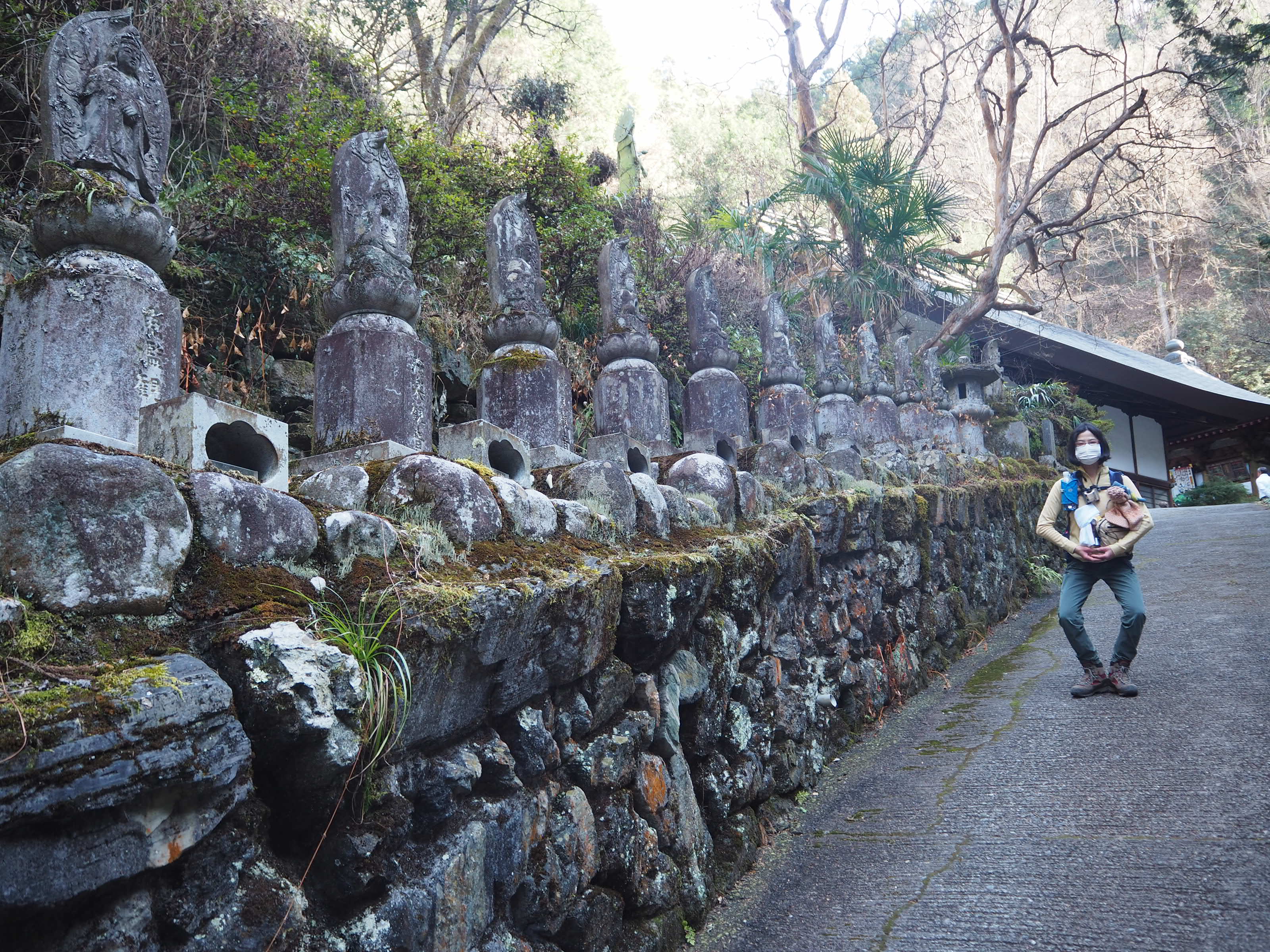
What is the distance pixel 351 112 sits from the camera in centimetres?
822

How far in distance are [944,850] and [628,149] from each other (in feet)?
39.0

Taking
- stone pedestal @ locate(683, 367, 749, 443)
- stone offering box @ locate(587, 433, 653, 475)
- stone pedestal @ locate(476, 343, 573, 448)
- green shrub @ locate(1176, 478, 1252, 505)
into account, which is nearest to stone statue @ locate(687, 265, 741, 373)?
stone pedestal @ locate(683, 367, 749, 443)

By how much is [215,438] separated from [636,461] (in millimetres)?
2264

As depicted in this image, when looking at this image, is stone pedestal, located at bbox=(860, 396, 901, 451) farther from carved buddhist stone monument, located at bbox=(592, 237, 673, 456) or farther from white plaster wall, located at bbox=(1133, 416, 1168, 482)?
white plaster wall, located at bbox=(1133, 416, 1168, 482)

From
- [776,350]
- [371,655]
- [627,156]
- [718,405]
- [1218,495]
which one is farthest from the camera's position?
[1218,495]

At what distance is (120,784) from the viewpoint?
4.80 feet

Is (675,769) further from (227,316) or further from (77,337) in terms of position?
(227,316)

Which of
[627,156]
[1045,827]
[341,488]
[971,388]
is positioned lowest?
[1045,827]

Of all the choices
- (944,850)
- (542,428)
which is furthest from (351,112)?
(944,850)

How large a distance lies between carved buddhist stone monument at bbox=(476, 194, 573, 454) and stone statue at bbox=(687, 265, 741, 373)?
6.56ft

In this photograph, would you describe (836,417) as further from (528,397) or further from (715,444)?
(528,397)

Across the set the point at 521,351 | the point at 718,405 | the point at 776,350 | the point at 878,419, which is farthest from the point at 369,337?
the point at 878,419

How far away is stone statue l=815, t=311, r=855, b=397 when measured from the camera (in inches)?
354

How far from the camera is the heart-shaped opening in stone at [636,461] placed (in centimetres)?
459
